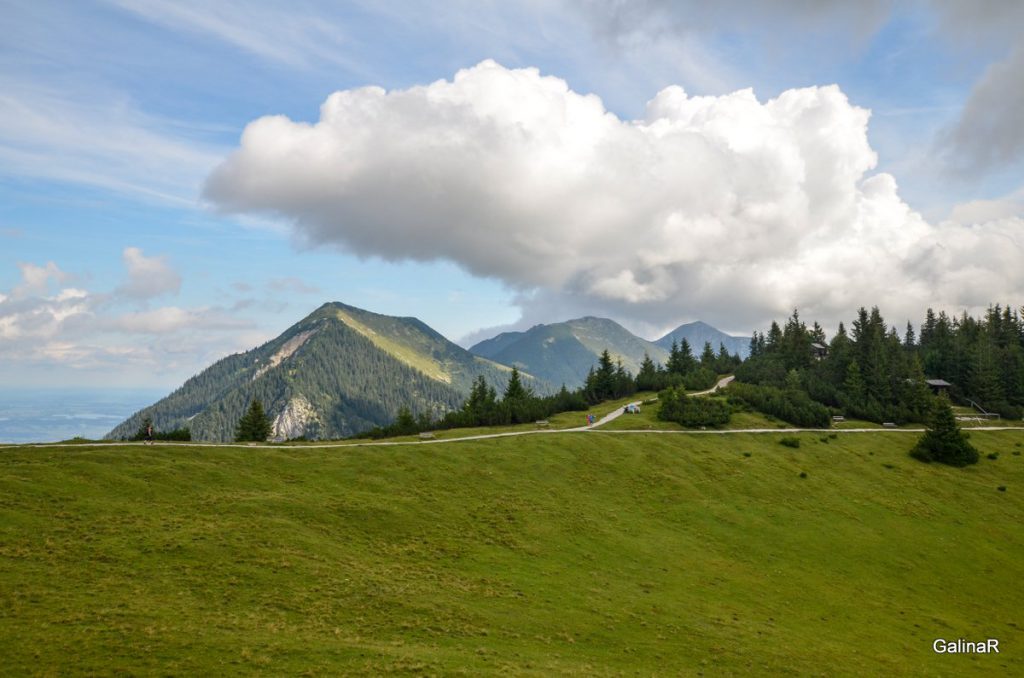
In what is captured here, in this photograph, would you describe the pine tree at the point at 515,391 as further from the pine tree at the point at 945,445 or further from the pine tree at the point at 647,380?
the pine tree at the point at 945,445

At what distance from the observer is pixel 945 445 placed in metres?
91.3

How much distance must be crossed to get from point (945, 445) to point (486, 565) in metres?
89.4

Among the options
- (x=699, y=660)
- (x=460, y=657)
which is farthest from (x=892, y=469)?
(x=460, y=657)

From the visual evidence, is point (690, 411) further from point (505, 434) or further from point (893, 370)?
point (893, 370)

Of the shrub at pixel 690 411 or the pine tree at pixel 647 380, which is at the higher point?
the pine tree at pixel 647 380

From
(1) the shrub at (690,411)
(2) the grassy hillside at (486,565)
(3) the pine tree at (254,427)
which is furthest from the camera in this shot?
(1) the shrub at (690,411)

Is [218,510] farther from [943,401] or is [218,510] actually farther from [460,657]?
[943,401]

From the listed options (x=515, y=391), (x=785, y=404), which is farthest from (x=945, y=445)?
(x=515, y=391)

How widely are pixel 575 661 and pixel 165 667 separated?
2171 cm

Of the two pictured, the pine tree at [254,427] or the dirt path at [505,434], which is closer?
the dirt path at [505,434]

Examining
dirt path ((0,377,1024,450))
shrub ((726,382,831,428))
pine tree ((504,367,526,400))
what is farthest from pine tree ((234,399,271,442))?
shrub ((726,382,831,428))

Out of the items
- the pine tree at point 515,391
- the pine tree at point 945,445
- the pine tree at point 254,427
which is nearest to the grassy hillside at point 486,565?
the pine tree at point 945,445

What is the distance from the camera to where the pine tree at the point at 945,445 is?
3575 inches

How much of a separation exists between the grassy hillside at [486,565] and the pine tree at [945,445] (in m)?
11.2
